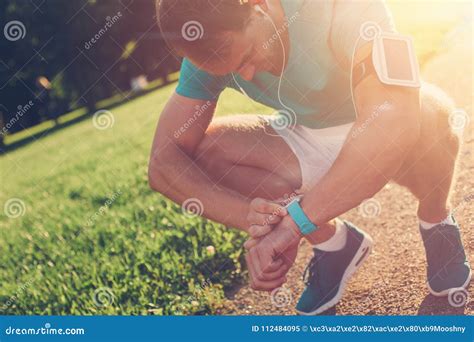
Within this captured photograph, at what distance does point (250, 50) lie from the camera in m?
1.92

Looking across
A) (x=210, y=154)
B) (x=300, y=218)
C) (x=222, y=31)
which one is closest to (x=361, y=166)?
(x=300, y=218)

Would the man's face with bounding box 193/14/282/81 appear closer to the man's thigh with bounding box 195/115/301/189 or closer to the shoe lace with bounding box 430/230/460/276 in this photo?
the man's thigh with bounding box 195/115/301/189

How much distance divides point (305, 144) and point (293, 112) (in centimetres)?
14

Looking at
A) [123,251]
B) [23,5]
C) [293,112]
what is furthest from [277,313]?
[23,5]

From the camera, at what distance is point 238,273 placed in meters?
2.59

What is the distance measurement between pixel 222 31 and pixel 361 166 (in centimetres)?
61

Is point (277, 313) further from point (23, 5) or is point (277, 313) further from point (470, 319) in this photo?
point (23, 5)

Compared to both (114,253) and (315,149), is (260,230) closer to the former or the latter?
(315,149)

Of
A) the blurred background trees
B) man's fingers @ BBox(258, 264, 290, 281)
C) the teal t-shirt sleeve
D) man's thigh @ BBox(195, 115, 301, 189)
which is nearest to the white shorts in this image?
man's thigh @ BBox(195, 115, 301, 189)

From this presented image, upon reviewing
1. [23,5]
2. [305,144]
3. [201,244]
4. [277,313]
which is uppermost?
[23,5]

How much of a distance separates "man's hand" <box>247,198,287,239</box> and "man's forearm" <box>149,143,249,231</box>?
7.1 inches

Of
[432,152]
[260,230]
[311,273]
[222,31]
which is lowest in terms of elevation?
[311,273]

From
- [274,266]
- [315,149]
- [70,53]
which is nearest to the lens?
[274,266]

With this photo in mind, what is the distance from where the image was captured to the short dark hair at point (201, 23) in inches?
68.8
